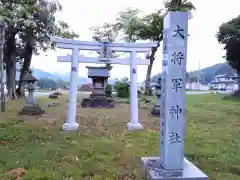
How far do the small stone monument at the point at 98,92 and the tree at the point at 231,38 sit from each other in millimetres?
14162

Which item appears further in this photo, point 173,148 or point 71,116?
point 71,116

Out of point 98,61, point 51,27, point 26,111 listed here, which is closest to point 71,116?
point 98,61

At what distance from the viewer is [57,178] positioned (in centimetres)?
568

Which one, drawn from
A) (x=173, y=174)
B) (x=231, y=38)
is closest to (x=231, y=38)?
(x=231, y=38)

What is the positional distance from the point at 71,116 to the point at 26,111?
461 centimetres

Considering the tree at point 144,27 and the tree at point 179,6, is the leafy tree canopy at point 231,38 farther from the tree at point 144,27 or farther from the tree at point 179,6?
the tree at point 179,6

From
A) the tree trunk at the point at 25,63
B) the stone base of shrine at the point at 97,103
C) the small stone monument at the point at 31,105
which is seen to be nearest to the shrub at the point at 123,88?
the stone base of shrine at the point at 97,103

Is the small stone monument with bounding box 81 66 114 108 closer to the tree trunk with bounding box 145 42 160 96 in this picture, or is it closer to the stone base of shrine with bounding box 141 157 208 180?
the tree trunk with bounding box 145 42 160 96

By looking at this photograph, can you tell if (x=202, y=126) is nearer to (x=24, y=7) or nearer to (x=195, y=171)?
(x=195, y=171)

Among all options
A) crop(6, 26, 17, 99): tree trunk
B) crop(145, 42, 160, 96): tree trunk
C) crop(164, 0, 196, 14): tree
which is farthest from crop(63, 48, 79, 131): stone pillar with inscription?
A: crop(145, 42, 160, 96): tree trunk

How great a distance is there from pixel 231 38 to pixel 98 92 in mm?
15192

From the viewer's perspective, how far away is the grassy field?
241 inches

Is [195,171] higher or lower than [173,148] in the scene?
lower

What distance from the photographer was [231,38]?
2809 centimetres
